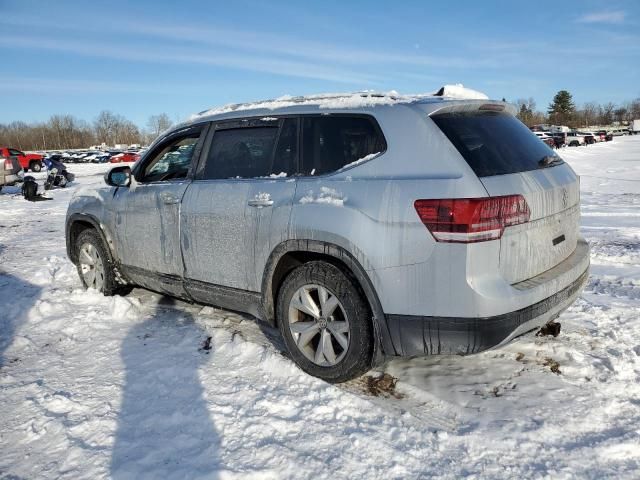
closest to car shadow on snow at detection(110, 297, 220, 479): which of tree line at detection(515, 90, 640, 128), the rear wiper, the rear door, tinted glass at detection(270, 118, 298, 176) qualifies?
the rear door

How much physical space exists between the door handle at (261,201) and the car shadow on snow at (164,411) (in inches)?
48.9

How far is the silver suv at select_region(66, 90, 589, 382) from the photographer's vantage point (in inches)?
109

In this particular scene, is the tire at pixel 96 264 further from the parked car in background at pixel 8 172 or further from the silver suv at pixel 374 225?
the parked car in background at pixel 8 172

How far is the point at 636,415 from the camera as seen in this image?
2.89m

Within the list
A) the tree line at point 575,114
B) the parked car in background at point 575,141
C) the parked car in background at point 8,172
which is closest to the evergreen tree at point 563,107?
the tree line at point 575,114

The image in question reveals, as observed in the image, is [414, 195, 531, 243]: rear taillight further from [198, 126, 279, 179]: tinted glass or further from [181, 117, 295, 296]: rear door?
[198, 126, 279, 179]: tinted glass

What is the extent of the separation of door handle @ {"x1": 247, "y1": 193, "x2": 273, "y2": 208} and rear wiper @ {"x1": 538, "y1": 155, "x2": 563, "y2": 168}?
1.82 m

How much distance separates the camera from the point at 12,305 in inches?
205

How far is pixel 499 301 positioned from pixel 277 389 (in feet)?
5.04

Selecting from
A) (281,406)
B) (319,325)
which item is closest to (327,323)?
(319,325)

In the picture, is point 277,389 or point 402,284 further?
point 277,389

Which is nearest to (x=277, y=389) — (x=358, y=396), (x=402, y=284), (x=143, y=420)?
(x=358, y=396)

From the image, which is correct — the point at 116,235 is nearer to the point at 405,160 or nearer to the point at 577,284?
the point at 405,160

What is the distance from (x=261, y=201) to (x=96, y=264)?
2.70 meters
